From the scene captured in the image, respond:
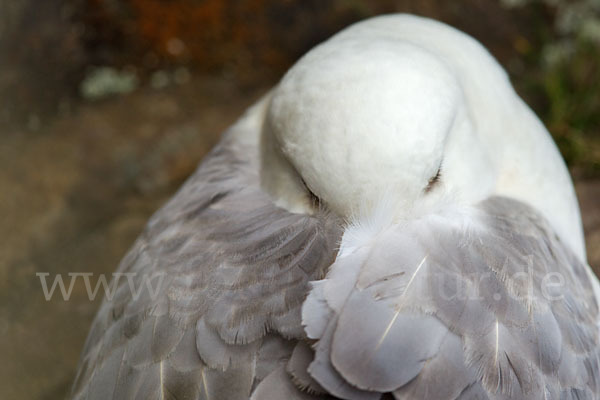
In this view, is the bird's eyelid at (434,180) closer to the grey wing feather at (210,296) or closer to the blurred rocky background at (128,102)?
the grey wing feather at (210,296)

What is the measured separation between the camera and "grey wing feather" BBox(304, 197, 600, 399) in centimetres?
135

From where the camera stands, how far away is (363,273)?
4.80 feet

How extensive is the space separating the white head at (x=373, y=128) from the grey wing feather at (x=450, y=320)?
4.0 inches

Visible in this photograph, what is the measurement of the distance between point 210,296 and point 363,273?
0.36 m

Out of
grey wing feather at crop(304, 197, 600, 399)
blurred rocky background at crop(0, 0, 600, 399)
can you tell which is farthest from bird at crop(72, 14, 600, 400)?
blurred rocky background at crop(0, 0, 600, 399)

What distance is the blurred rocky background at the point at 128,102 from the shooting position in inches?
106

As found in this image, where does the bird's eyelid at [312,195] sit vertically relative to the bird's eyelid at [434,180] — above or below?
below

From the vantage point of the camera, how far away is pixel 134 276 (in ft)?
6.13

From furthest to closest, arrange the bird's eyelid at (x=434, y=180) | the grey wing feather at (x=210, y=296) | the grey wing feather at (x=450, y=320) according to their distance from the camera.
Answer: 1. the bird's eyelid at (x=434, y=180)
2. the grey wing feather at (x=210, y=296)
3. the grey wing feather at (x=450, y=320)

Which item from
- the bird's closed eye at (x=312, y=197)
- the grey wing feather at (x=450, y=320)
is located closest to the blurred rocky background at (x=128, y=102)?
the grey wing feather at (x=450, y=320)

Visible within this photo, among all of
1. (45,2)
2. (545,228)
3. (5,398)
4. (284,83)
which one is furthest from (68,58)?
(545,228)

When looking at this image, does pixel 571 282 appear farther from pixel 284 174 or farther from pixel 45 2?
pixel 45 2

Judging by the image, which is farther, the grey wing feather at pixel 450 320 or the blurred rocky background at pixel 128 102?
the blurred rocky background at pixel 128 102

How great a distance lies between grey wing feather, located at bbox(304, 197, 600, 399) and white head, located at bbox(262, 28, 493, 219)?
0.10 meters
